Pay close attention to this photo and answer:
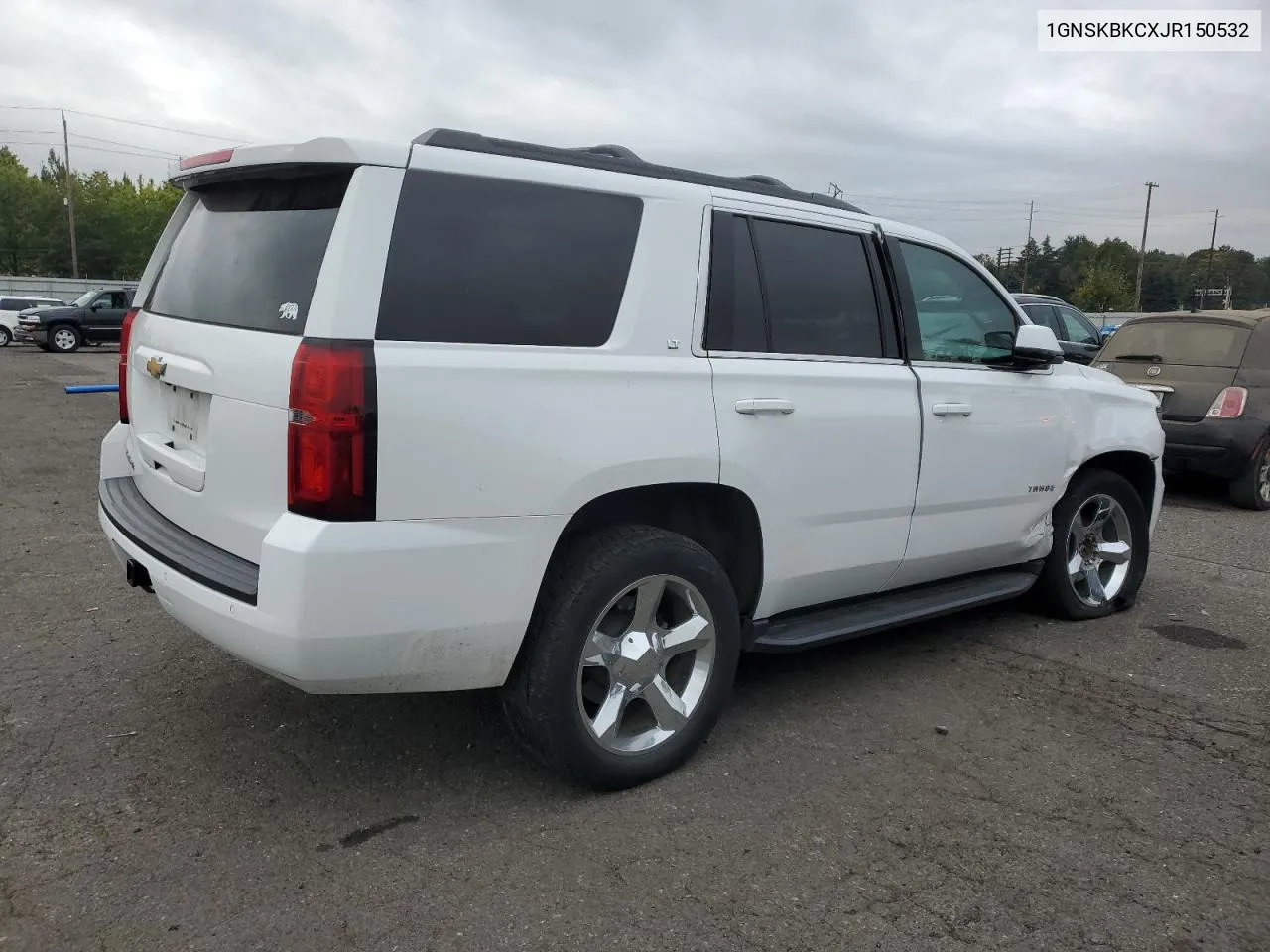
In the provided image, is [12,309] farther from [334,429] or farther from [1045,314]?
[334,429]

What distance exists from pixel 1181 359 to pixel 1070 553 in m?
4.95

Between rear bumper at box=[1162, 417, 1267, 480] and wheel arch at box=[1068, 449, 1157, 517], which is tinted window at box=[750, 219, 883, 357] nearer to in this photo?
wheel arch at box=[1068, 449, 1157, 517]

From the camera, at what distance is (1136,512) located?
17.5 ft

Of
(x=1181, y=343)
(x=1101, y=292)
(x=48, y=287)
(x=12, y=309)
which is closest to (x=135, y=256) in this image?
(x=48, y=287)

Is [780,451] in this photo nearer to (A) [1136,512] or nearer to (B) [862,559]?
(B) [862,559]

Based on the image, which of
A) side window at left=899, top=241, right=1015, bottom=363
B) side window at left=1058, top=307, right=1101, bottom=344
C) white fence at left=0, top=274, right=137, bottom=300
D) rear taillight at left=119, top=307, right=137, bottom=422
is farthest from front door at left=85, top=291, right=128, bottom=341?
side window at left=899, top=241, right=1015, bottom=363

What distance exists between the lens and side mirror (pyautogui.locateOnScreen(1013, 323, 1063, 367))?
444 cm

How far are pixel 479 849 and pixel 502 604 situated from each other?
71 cm

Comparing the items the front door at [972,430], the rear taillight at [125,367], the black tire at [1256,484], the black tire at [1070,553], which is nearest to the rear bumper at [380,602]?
the rear taillight at [125,367]

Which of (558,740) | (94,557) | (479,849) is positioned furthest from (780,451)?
(94,557)

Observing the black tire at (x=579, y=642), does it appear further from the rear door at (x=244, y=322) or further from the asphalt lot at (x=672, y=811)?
the rear door at (x=244, y=322)

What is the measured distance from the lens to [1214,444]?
28.0 ft

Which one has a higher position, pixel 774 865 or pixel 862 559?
pixel 862 559

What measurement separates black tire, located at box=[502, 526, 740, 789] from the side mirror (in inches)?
78.0
